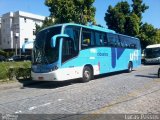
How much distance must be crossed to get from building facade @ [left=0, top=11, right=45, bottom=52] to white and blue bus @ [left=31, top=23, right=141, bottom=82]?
45.5m

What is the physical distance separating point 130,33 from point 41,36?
918 inches

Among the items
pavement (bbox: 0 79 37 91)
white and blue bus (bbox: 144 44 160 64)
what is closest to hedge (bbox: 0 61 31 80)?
pavement (bbox: 0 79 37 91)

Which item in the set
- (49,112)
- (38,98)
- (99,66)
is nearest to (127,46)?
(99,66)

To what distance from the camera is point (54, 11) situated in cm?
2586

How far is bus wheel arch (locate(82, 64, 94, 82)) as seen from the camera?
16.6 metres

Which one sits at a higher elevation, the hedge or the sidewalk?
the hedge

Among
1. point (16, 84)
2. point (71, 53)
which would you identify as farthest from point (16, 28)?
point (71, 53)

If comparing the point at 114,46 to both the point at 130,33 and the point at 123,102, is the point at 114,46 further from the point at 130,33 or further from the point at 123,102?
the point at 130,33

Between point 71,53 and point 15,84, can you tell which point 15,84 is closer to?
point 15,84

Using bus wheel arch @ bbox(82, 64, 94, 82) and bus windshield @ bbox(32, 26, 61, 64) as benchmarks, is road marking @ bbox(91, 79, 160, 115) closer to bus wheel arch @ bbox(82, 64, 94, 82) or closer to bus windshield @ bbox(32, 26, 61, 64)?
bus wheel arch @ bbox(82, 64, 94, 82)

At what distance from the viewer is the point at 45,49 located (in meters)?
14.9

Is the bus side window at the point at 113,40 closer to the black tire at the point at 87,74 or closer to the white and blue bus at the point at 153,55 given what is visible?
the black tire at the point at 87,74

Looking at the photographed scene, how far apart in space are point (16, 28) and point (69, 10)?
4048cm

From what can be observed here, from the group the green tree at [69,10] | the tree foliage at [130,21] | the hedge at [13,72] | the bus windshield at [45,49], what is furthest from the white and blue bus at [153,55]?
the bus windshield at [45,49]
